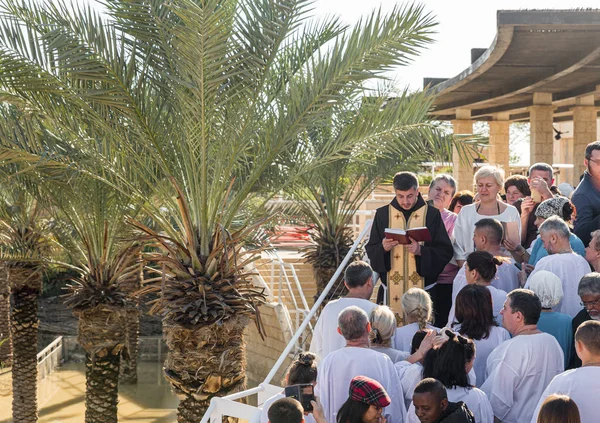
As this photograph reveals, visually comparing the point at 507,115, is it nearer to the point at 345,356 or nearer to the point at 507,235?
the point at 507,235

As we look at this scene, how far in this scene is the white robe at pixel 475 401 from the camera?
16.4ft

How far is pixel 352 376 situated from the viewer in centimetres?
536

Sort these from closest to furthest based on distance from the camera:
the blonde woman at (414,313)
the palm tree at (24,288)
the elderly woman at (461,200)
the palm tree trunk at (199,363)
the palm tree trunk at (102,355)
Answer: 1. the blonde woman at (414,313)
2. the palm tree trunk at (199,363)
3. the elderly woman at (461,200)
4. the palm tree trunk at (102,355)
5. the palm tree at (24,288)

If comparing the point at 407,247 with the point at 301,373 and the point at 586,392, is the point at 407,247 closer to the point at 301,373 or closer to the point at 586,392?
the point at 301,373

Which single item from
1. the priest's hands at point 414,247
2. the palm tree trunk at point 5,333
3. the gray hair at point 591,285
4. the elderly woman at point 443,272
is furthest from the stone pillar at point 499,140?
the gray hair at point 591,285

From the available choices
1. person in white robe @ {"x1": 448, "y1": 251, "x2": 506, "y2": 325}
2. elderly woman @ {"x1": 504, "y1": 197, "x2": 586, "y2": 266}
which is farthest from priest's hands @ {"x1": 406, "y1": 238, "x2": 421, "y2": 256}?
person in white robe @ {"x1": 448, "y1": 251, "x2": 506, "y2": 325}

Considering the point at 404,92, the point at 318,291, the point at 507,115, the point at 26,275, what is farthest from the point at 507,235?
the point at 507,115

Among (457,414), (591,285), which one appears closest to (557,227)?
(591,285)

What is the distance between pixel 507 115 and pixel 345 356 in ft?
89.6

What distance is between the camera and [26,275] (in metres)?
15.0

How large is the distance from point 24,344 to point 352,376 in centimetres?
1109

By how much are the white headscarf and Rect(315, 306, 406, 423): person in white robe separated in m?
1.19

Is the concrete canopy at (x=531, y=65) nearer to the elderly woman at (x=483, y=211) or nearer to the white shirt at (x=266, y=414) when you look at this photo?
the elderly woman at (x=483, y=211)

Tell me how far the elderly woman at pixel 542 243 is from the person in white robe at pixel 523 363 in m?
1.60
